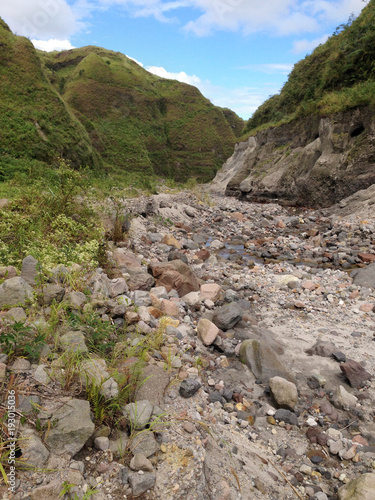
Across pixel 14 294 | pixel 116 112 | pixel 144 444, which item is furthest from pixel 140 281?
pixel 116 112

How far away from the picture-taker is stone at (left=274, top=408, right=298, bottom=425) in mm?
3385

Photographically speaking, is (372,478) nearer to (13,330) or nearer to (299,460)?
(299,460)

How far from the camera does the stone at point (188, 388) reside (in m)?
3.07

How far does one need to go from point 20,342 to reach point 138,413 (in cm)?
122

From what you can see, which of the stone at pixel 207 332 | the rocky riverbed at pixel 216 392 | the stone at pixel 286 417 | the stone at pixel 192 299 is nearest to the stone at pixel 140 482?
the rocky riverbed at pixel 216 392

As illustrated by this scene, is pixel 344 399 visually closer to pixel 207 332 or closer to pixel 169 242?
pixel 207 332

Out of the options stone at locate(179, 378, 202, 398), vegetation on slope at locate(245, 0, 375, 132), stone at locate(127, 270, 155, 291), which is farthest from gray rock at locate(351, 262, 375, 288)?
vegetation on slope at locate(245, 0, 375, 132)

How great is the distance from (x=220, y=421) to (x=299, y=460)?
858 mm

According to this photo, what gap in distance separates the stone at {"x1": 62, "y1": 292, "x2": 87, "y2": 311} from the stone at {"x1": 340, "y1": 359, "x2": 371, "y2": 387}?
3.74 m

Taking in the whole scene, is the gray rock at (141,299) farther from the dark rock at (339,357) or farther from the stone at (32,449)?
the dark rock at (339,357)

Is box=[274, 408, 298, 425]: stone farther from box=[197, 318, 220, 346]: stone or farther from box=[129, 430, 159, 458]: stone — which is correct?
box=[129, 430, 159, 458]: stone

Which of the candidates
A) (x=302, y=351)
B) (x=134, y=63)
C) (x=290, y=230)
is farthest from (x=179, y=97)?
(x=302, y=351)

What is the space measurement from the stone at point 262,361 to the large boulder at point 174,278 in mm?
2127

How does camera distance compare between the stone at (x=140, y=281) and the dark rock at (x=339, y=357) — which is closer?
the dark rock at (x=339, y=357)
